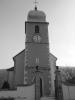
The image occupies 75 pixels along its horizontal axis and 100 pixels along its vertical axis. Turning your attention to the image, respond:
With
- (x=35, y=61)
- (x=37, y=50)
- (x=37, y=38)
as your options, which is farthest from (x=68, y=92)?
(x=37, y=38)

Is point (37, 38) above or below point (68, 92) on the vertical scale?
above

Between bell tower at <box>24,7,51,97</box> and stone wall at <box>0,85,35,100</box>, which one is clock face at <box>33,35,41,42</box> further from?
stone wall at <box>0,85,35,100</box>

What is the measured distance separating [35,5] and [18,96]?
18.2 metres

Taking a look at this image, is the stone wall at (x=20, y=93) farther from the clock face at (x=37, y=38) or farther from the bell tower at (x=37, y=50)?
the clock face at (x=37, y=38)

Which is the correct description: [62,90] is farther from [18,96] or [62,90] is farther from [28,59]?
A: [28,59]

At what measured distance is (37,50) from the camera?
24516 millimetres

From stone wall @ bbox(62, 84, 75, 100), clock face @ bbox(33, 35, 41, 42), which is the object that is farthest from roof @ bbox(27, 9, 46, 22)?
stone wall @ bbox(62, 84, 75, 100)

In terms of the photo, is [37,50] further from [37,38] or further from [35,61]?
[37,38]

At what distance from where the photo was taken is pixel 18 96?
16.9 meters

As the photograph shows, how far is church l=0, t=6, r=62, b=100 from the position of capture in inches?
893

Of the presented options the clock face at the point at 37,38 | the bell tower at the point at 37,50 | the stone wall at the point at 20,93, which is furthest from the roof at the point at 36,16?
the stone wall at the point at 20,93

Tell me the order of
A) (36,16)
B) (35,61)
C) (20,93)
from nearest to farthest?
(20,93) → (35,61) → (36,16)

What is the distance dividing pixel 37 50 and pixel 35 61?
1802 mm

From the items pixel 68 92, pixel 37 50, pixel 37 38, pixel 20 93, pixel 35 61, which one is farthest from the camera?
pixel 37 38
